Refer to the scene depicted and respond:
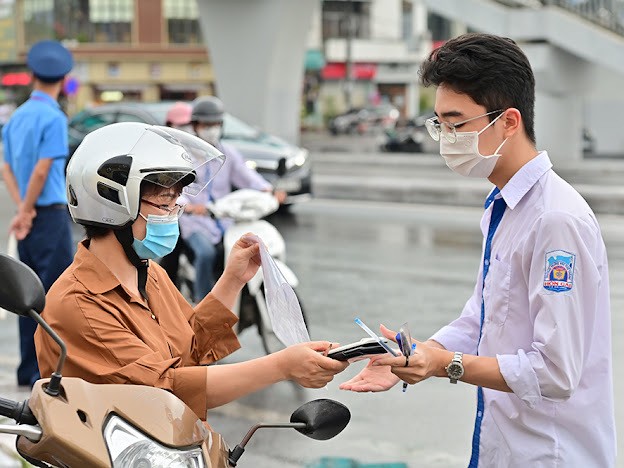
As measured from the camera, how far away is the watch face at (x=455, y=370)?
8.63ft

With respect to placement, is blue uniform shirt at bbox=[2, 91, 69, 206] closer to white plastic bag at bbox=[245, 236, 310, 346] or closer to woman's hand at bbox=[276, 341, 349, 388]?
white plastic bag at bbox=[245, 236, 310, 346]

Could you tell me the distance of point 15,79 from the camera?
64000 millimetres

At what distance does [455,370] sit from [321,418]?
13.1 inches

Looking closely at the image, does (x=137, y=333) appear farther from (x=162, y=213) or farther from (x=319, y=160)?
(x=319, y=160)

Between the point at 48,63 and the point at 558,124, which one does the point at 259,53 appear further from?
the point at 48,63

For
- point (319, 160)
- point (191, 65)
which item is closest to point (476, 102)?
point (319, 160)

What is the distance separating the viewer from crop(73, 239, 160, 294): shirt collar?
2.69 metres

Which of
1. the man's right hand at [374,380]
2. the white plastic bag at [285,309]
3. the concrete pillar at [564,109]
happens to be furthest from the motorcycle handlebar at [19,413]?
the concrete pillar at [564,109]

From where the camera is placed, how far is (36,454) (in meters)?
2.20

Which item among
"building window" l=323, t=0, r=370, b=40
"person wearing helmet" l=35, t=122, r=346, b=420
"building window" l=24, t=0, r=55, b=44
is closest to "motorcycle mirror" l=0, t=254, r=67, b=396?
"person wearing helmet" l=35, t=122, r=346, b=420

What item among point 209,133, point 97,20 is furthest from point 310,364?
point 97,20

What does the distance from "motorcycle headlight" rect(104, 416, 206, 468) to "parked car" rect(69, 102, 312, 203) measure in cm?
1236

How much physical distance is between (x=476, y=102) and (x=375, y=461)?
120 inches

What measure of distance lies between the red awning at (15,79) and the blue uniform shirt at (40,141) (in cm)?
5691
